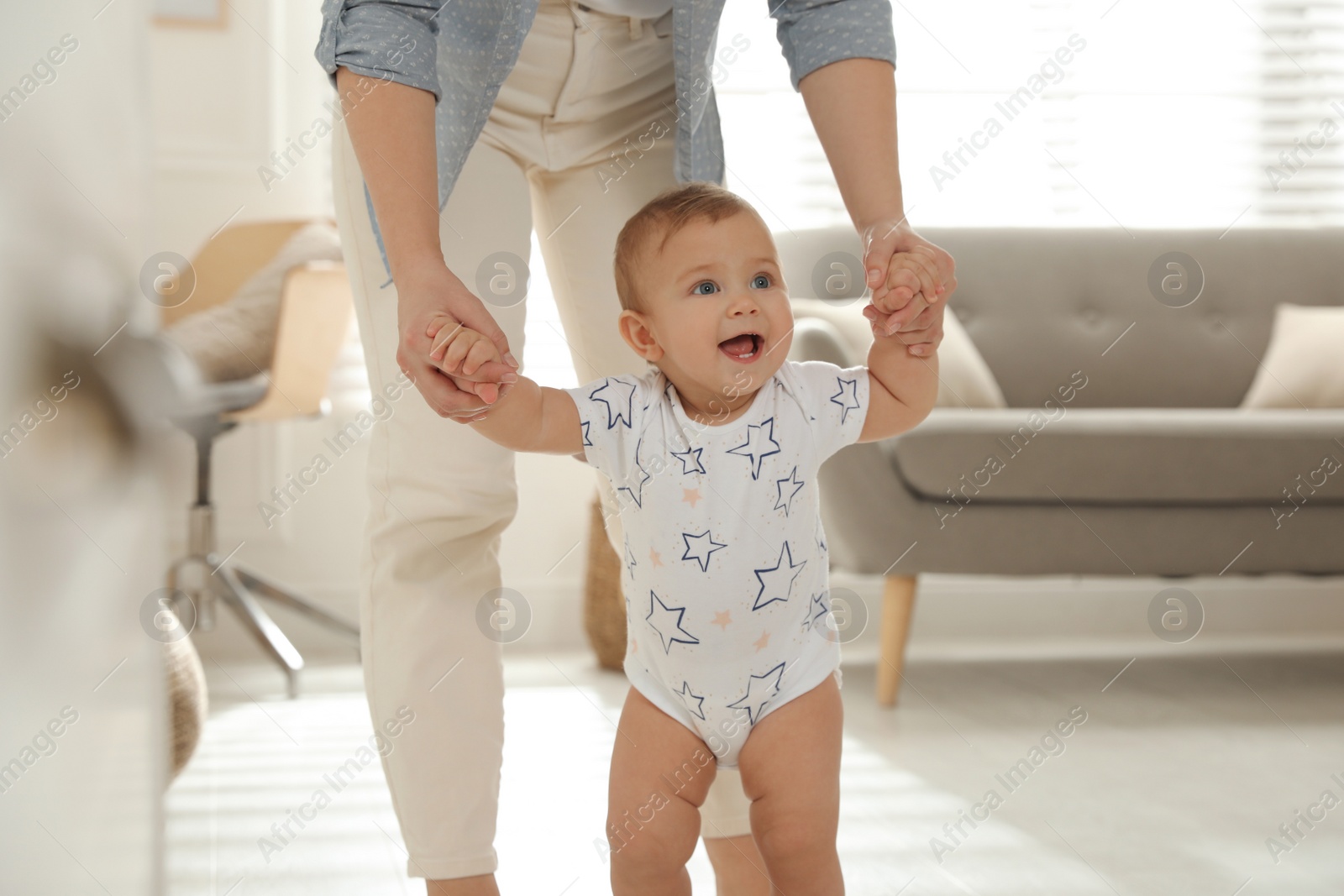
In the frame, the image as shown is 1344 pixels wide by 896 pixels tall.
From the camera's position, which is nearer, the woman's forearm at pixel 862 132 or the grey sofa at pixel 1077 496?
the woman's forearm at pixel 862 132

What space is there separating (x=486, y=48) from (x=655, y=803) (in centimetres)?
63

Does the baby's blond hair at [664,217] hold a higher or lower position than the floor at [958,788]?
higher

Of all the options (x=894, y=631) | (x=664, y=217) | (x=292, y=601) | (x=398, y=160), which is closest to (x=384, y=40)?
(x=398, y=160)

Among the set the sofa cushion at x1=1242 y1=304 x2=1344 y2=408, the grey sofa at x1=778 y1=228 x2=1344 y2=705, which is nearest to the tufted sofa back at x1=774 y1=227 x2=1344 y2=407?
the sofa cushion at x1=1242 y1=304 x2=1344 y2=408

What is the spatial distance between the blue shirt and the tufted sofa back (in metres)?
1.68

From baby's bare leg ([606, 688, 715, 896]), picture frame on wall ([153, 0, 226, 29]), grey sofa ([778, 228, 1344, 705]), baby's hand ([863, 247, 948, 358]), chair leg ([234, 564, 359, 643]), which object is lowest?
chair leg ([234, 564, 359, 643])

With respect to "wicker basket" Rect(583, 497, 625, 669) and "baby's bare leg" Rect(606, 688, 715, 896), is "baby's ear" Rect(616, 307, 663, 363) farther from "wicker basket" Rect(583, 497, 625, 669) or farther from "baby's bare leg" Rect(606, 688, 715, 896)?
"wicker basket" Rect(583, 497, 625, 669)

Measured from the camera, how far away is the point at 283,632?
279 cm

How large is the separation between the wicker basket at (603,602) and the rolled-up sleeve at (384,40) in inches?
64.9

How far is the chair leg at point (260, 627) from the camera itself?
2.32m

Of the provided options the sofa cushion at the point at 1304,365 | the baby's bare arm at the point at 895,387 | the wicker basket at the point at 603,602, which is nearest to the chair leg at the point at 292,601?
the wicker basket at the point at 603,602

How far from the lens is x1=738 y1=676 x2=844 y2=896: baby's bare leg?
872 millimetres

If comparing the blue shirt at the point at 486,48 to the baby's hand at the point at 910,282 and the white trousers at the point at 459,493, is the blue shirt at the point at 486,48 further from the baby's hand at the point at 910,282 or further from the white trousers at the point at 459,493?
the baby's hand at the point at 910,282

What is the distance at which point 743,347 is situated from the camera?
0.89m
